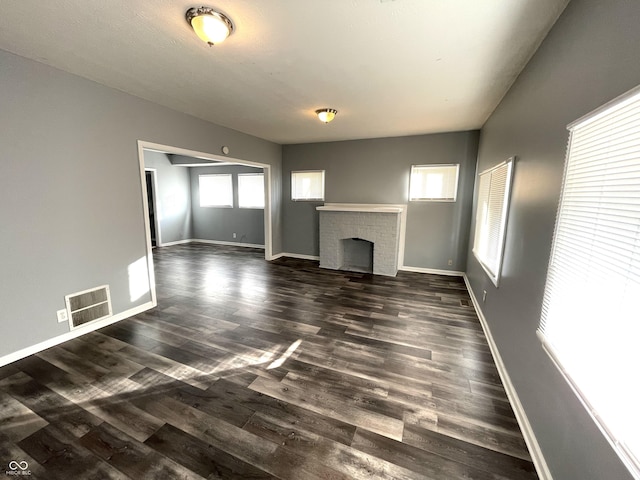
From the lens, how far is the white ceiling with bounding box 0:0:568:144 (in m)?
1.61

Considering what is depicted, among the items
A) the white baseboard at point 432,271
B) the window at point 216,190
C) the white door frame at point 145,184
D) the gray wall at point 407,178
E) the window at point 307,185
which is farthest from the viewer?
the window at point 216,190

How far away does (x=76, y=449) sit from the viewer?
59.8 inches

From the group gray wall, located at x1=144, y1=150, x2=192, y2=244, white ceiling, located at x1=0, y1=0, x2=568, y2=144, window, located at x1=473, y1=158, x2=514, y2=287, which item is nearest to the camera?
white ceiling, located at x1=0, y1=0, x2=568, y2=144

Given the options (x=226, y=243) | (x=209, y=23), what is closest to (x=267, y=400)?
(x=209, y=23)

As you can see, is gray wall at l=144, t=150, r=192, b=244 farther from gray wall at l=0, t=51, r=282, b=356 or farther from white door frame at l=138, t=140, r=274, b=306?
gray wall at l=0, t=51, r=282, b=356

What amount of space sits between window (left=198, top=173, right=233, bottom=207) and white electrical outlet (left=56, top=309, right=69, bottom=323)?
207 inches

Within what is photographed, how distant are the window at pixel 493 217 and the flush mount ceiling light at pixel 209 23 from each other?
2.54 metres

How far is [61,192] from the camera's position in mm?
2486

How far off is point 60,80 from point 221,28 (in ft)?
6.32

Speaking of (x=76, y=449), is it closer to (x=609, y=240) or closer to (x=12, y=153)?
(x=12, y=153)

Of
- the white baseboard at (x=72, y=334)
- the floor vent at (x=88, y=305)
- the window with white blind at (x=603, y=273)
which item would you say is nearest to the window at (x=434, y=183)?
the window with white blind at (x=603, y=273)

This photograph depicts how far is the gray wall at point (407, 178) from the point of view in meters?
4.70

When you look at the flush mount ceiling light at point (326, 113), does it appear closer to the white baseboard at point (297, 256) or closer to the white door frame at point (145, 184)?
the white door frame at point (145, 184)

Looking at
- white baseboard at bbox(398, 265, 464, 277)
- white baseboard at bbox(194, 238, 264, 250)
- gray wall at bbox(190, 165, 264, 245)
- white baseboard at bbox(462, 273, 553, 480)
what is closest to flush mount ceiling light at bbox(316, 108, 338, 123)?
white baseboard at bbox(462, 273, 553, 480)
